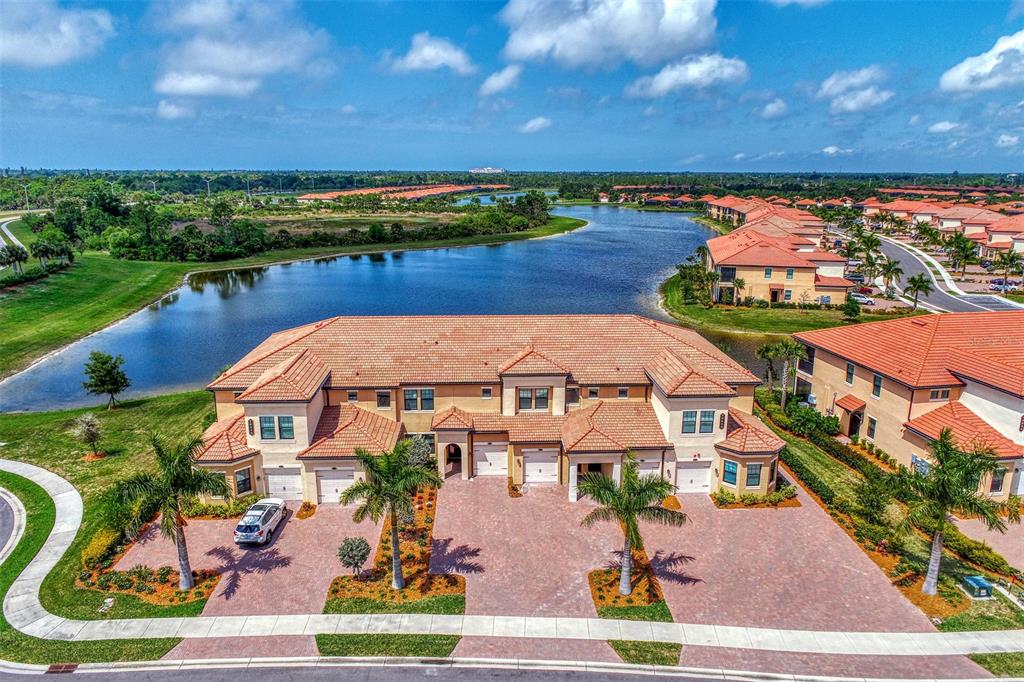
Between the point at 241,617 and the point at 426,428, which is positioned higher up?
the point at 426,428

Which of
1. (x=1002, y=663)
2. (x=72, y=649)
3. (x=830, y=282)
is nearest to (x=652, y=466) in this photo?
(x=1002, y=663)

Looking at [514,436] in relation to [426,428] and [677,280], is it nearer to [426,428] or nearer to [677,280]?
[426,428]

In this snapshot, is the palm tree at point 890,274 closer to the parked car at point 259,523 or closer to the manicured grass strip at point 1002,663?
the manicured grass strip at point 1002,663

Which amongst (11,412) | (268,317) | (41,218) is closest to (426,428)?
(11,412)

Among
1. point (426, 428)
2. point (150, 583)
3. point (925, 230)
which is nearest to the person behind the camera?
point (150, 583)

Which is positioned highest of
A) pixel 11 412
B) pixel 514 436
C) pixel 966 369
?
pixel 966 369

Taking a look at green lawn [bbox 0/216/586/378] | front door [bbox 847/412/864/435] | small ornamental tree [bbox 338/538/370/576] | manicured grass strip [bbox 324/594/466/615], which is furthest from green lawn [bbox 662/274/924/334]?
green lawn [bbox 0/216/586/378]
